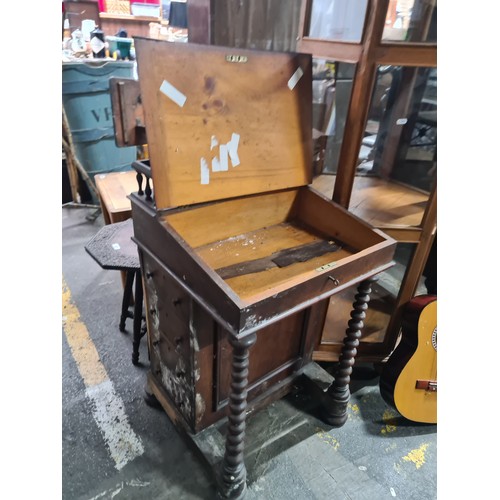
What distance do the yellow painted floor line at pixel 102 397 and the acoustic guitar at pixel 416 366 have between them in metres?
1.31

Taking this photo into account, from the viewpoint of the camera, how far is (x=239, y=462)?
5.13 feet

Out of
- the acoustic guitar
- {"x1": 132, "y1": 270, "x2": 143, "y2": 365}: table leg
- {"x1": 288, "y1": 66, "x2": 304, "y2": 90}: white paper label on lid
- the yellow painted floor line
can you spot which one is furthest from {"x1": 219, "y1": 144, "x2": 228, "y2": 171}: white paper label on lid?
the yellow painted floor line

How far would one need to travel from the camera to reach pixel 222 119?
1405mm

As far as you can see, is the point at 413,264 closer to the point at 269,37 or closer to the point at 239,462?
the point at 239,462

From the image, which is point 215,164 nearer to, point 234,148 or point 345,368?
point 234,148

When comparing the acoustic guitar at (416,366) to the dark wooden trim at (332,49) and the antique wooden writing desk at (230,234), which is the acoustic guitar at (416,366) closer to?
the antique wooden writing desk at (230,234)

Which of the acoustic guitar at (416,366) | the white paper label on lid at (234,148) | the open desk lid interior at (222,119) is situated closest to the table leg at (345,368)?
the acoustic guitar at (416,366)

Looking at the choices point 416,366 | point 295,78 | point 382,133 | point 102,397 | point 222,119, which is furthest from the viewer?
point 102,397

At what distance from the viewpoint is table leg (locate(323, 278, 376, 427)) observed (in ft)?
5.50

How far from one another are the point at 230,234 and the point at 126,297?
106 cm

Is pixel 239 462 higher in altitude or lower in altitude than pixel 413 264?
lower

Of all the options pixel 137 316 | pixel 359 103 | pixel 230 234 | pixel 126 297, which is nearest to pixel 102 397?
pixel 137 316

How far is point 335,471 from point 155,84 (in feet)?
5.91

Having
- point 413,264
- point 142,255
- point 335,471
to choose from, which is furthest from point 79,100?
point 335,471
